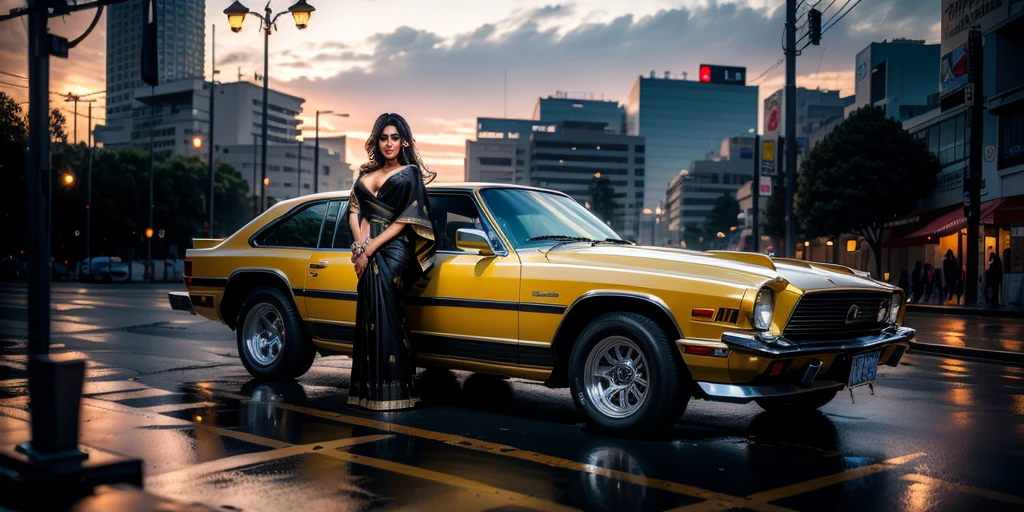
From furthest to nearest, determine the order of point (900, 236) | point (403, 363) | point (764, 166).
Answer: point (900, 236) → point (764, 166) → point (403, 363)

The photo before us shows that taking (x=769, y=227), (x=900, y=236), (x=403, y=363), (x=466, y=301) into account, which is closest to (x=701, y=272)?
(x=466, y=301)

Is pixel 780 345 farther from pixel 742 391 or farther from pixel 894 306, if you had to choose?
pixel 894 306

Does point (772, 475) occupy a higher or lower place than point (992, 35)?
lower

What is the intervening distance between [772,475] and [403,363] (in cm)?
271

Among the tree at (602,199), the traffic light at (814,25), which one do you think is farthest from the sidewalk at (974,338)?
the tree at (602,199)

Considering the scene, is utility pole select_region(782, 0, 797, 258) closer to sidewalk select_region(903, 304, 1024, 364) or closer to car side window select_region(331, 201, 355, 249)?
sidewalk select_region(903, 304, 1024, 364)

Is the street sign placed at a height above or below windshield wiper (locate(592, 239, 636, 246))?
above

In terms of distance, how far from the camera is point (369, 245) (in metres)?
6.29

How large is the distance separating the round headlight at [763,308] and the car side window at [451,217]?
2.17m

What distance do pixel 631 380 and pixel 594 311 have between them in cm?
52

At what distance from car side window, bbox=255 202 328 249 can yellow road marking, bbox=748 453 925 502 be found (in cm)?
446

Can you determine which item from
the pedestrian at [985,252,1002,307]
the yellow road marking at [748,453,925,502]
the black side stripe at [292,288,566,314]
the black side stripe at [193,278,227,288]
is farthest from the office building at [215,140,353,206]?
the yellow road marking at [748,453,925,502]

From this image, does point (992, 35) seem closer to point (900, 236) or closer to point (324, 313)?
point (900, 236)

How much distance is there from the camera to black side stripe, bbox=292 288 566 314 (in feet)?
19.3
